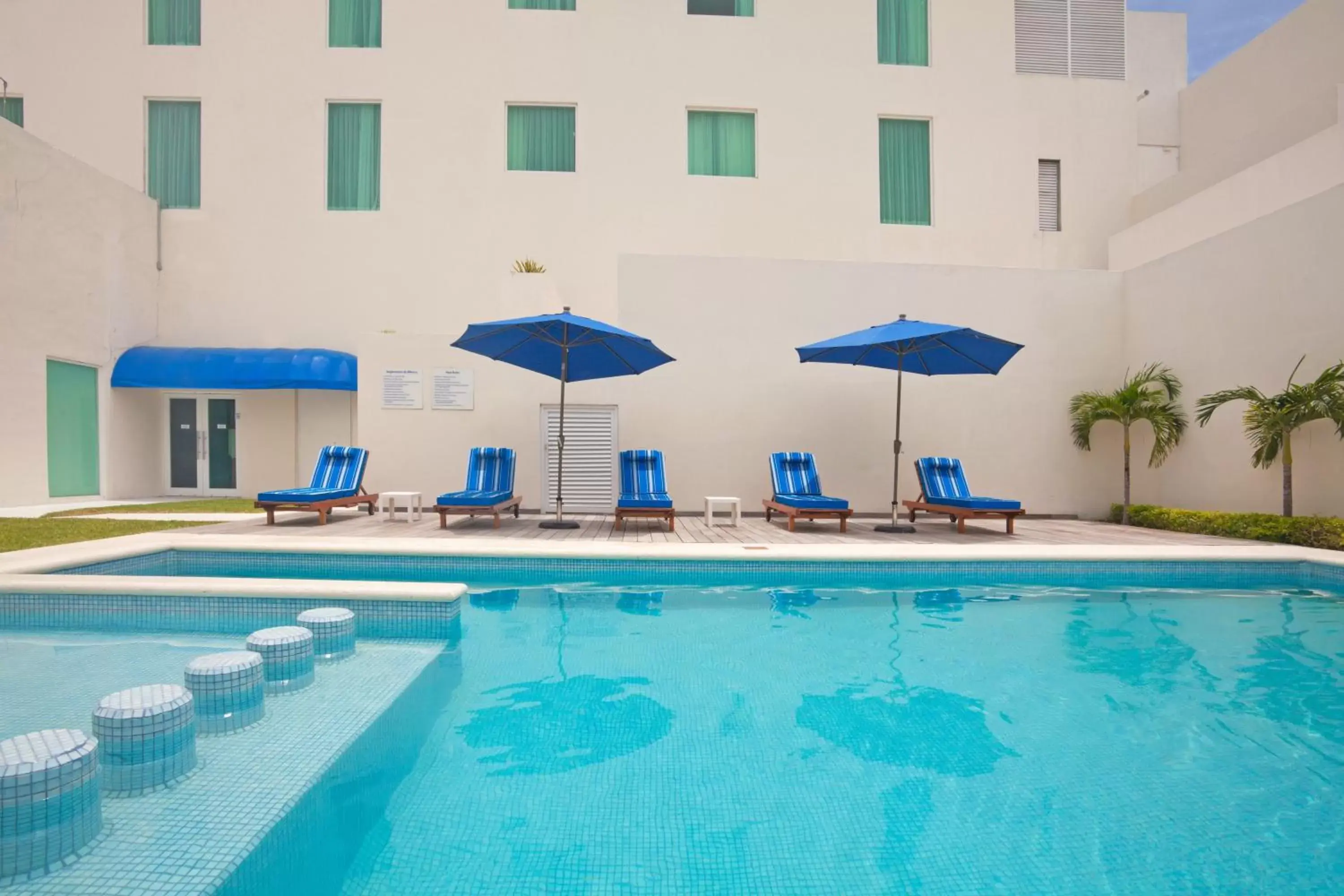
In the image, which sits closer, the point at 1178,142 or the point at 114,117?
the point at 114,117

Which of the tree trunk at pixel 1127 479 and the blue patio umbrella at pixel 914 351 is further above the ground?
the blue patio umbrella at pixel 914 351

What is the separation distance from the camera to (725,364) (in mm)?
10586

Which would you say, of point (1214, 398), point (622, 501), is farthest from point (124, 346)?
point (1214, 398)

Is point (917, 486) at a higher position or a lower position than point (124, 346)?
lower

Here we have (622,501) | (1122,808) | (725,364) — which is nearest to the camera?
(1122,808)

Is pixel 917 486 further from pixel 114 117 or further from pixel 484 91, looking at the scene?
pixel 114 117

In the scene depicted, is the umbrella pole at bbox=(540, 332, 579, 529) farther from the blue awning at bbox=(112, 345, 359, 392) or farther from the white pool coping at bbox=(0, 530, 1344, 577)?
the blue awning at bbox=(112, 345, 359, 392)

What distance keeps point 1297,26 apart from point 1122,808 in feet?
54.8

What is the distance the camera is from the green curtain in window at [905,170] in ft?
47.2

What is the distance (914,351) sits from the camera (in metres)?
9.07

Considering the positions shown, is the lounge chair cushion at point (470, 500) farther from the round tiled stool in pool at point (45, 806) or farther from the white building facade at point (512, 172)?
the round tiled stool in pool at point (45, 806)

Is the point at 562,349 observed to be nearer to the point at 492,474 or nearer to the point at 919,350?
the point at 492,474

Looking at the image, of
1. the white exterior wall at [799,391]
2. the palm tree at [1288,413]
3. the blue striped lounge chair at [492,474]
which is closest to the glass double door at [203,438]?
the white exterior wall at [799,391]

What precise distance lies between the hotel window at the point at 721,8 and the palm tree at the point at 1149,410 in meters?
10.2
